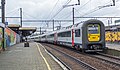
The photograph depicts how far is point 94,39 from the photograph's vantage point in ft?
82.6

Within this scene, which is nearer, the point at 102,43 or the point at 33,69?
the point at 33,69

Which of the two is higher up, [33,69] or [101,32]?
[101,32]

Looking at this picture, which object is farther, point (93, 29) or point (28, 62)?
point (93, 29)

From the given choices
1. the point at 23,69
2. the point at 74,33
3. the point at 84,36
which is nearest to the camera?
the point at 23,69

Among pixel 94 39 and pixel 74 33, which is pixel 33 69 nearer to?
pixel 94 39

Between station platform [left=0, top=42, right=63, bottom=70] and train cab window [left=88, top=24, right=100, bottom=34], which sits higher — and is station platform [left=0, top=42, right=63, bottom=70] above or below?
below

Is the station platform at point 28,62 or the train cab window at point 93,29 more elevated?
Answer: the train cab window at point 93,29

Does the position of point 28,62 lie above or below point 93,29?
below

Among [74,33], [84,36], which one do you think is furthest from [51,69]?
[74,33]

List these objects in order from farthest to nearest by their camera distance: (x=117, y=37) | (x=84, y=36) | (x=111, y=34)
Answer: (x=111, y=34)
(x=117, y=37)
(x=84, y=36)

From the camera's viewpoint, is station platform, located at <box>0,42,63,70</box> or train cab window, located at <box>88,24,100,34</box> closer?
station platform, located at <box>0,42,63,70</box>

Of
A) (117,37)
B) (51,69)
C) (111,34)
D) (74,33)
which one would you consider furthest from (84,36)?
(111,34)

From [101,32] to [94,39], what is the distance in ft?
2.94

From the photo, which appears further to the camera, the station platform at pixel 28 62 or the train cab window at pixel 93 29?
the train cab window at pixel 93 29
